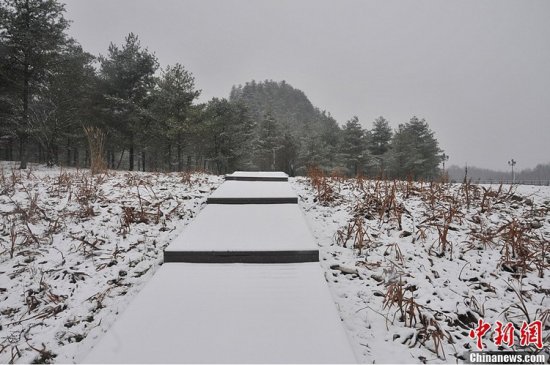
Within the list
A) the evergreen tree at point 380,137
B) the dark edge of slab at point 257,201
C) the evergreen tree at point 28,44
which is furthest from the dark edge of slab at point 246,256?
the evergreen tree at point 380,137

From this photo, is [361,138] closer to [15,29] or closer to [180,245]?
[15,29]

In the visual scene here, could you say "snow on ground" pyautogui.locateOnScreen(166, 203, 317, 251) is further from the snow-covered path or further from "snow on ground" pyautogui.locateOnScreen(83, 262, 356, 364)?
"snow on ground" pyautogui.locateOnScreen(83, 262, 356, 364)

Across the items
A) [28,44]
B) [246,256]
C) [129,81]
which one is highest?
[129,81]

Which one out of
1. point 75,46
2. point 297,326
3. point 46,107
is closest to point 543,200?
point 297,326

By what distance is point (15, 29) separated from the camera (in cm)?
1226

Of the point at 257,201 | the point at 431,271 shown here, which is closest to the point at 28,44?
the point at 257,201

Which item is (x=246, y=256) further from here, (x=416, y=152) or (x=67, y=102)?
(x=416, y=152)

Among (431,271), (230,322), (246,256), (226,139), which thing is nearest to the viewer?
(230,322)

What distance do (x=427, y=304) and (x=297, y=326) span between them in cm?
115

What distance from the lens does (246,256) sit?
2.15 m

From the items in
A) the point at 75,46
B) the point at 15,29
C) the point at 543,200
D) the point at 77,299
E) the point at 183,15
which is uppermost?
the point at 75,46

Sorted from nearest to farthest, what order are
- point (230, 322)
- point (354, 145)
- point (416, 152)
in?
point (230, 322)
point (416, 152)
point (354, 145)

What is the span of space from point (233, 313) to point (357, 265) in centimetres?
139

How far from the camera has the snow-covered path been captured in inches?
52.0
